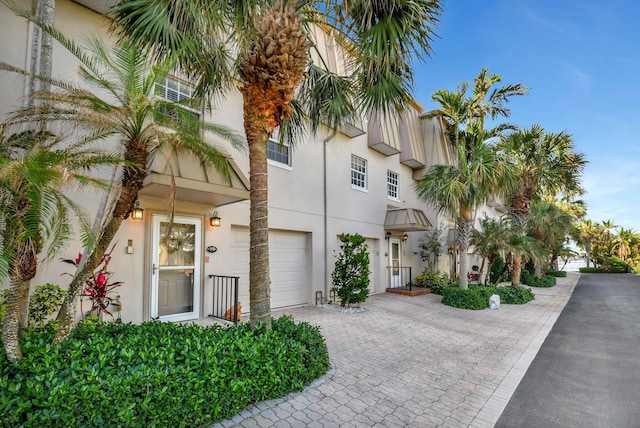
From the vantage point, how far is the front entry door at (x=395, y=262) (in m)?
15.1

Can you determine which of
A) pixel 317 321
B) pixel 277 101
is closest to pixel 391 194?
pixel 317 321

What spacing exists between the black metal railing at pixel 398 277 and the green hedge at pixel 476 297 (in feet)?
9.80

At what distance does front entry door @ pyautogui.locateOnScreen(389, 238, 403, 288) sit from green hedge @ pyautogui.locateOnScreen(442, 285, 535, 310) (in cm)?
347

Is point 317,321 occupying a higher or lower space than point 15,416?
lower

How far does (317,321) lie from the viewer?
847cm

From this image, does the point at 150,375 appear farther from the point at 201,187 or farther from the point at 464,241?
the point at 464,241

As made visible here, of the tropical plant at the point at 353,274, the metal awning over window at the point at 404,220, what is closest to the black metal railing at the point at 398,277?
the metal awning over window at the point at 404,220

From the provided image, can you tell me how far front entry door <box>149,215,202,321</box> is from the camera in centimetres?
731

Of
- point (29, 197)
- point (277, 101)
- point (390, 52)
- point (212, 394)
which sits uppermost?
point (390, 52)

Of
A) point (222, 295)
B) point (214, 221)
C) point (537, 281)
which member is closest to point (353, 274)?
point (222, 295)

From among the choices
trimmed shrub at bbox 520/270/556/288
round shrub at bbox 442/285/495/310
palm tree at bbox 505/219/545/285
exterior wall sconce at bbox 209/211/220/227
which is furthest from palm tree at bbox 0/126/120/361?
trimmed shrub at bbox 520/270/556/288

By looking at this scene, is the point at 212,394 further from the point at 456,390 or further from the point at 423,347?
the point at 423,347

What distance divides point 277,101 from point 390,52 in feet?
7.10

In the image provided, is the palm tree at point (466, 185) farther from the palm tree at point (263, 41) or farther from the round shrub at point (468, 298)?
the palm tree at point (263, 41)
